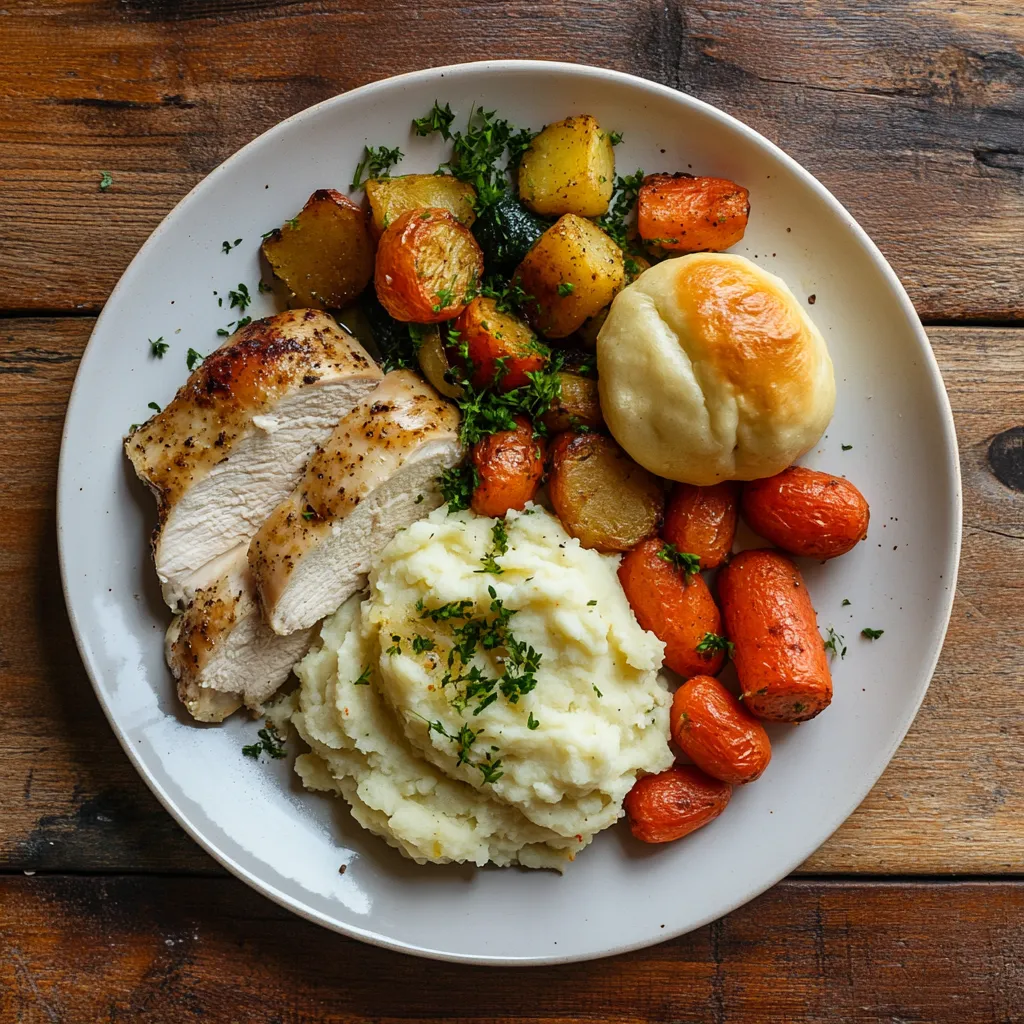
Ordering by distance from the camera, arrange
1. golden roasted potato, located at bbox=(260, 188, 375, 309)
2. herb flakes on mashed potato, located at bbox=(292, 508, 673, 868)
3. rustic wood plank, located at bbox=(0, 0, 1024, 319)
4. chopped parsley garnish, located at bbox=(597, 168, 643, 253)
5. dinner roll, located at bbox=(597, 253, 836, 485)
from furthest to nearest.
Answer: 1. rustic wood plank, located at bbox=(0, 0, 1024, 319)
2. chopped parsley garnish, located at bbox=(597, 168, 643, 253)
3. golden roasted potato, located at bbox=(260, 188, 375, 309)
4. herb flakes on mashed potato, located at bbox=(292, 508, 673, 868)
5. dinner roll, located at bbox=(597, 253, 836, 485)

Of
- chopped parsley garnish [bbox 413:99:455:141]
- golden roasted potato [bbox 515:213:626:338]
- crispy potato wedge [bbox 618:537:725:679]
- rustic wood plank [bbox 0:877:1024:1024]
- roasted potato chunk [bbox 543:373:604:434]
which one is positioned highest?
chopped parsley garnish [bbox 413:99:455:141]

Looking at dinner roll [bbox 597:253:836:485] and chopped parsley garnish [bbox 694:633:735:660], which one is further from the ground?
dinner roll [bbox 597:253:836:485]

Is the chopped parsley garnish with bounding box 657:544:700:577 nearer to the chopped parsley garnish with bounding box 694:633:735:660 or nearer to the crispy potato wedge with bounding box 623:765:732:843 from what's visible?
the chopped parsley garnish with bounding box 694:633:735:660

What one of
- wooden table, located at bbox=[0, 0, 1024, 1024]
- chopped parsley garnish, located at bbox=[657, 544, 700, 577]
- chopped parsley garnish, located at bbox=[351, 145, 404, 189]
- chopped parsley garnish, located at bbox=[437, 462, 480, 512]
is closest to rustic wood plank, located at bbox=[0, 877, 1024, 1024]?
wooden table, located at bbox=[0, 0, 1024, 1024]

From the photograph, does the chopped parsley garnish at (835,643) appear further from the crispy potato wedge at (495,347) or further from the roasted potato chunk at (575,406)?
the crispy potato wedge at (495,347)

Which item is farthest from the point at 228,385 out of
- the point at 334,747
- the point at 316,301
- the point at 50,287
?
the point at 334,747

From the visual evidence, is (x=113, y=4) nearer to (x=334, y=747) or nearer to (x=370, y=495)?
(x=370, y=495)

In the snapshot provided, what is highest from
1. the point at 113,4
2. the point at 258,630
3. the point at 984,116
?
the point at 113,4
